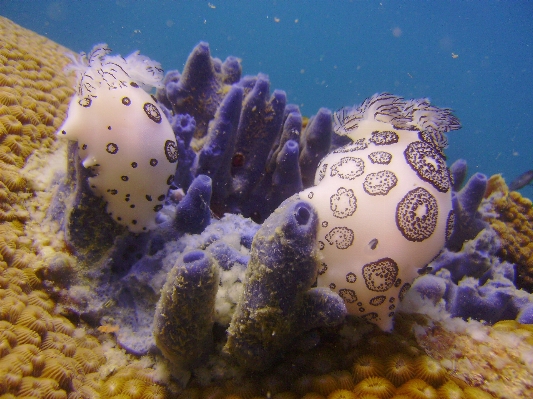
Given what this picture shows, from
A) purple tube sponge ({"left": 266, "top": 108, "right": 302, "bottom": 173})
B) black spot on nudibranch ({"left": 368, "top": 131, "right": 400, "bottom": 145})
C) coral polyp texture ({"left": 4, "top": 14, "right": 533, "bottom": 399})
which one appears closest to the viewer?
coral polyp texture ({"left": 4, "top": 14, "right": 533, "bottom": 399})

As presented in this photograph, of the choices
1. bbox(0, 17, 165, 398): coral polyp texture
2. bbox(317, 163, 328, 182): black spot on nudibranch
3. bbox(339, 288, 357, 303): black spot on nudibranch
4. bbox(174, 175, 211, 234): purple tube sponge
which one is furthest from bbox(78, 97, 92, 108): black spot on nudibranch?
bbox(339, 288, 357, 303): black spot on nudibranch

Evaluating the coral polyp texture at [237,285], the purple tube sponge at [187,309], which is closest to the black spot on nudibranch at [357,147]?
the coral polyp texture at [237,285]

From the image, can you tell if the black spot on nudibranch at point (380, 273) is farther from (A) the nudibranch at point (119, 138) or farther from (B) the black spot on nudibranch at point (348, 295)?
(A) the nudibranch at point (119, 138)

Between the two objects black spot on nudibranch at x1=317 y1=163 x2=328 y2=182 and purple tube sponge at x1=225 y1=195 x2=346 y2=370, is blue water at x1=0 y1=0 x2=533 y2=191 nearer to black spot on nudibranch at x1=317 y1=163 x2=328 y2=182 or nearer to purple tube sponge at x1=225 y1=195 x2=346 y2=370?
black spot on nudibranch at x1=317 y1=163 x2=328 y2=182

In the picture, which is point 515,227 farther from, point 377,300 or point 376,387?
point 376,387

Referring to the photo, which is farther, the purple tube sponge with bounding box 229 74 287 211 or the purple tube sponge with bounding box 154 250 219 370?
the purple tube sponge with bounding box 229 74 287 211

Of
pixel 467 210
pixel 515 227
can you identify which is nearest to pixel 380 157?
pixel 467 210
